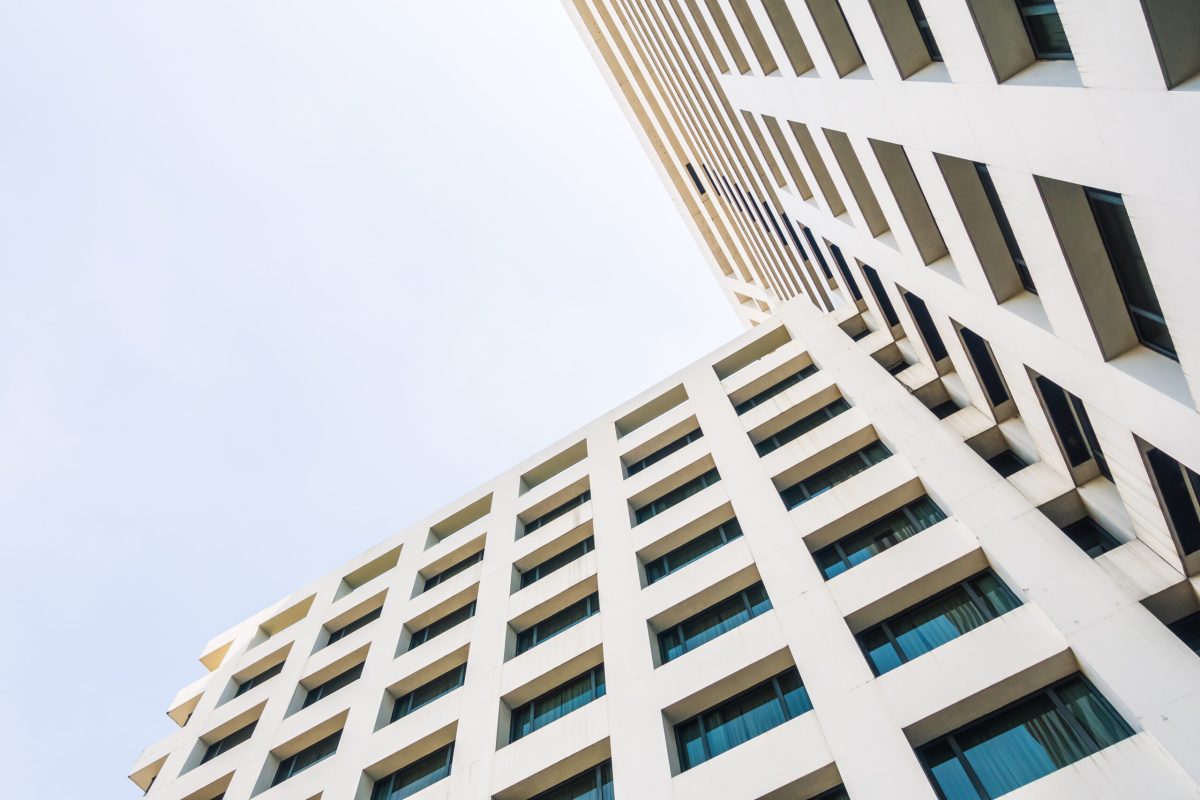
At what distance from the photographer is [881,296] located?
21453 millimetres

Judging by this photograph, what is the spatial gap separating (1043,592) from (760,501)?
7509 mm

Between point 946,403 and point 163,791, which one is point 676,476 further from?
point 163,791

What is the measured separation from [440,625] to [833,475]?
43.2 feet

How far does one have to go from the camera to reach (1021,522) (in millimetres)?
13352

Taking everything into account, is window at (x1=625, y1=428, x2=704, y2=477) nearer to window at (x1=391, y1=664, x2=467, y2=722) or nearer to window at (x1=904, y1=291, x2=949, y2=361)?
window at (x1=904, y1=291, x2=949, y2=361)

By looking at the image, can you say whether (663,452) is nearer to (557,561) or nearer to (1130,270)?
(557,561)

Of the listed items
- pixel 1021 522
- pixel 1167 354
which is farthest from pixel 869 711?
pixel 1167 354

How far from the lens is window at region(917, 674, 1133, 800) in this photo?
1077cm

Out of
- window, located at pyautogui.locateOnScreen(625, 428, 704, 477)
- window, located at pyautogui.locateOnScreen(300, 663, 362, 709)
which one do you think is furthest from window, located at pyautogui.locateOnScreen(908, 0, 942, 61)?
window, located at pyautogui.locateOnScreen(300, 663, 362, 709)

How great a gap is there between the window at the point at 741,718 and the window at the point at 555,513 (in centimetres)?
1125

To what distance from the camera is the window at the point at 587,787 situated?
14977 mm

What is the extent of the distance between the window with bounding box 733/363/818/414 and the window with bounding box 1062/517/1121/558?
35.2ft

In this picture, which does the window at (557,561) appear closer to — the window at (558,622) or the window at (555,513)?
the window at (558,622)

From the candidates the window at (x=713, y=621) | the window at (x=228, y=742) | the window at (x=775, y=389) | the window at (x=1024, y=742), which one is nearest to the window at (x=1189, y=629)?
the window at (x=1024, y=742)
